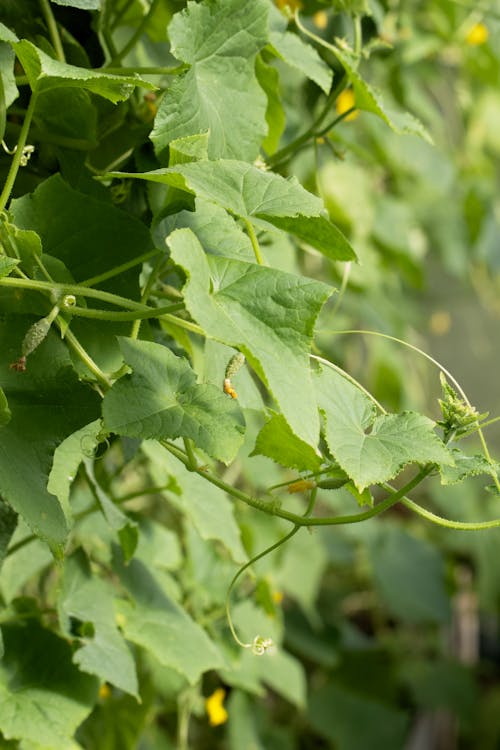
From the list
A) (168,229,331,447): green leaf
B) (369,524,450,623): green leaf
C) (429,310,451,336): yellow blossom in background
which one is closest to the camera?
(168,229,331,447): green leaf

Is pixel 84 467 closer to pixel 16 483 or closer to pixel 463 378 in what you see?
pixel 16 483

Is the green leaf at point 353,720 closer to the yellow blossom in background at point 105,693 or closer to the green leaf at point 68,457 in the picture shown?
the yellow blossom in background at point 105,693


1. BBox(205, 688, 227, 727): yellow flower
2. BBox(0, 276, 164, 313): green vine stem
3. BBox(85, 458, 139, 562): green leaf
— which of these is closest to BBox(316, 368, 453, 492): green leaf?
BBox(0, 276, 164, 313): green vine stem

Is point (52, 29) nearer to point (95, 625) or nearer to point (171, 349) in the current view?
point (171, 349)

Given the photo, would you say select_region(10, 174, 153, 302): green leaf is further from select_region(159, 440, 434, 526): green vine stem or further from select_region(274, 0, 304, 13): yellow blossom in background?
select_region(274, 0, 304, 13): yellow blossom in background

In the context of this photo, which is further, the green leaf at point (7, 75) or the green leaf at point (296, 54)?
the green leaf at point (296, 54)

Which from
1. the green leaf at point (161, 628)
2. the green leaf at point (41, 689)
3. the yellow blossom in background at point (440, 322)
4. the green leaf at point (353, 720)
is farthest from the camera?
the yellow blossom in background at point (440, 322)

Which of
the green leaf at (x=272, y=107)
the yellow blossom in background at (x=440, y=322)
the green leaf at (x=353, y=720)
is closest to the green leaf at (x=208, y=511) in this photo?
the green leaf at (x=272, y=107)
